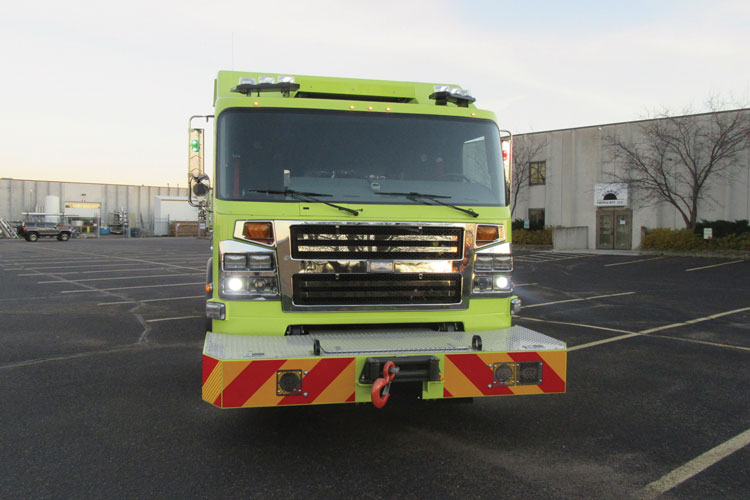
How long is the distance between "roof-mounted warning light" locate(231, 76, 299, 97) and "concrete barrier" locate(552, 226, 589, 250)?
27431 mm

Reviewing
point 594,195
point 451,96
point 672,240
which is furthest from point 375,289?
point 594,195

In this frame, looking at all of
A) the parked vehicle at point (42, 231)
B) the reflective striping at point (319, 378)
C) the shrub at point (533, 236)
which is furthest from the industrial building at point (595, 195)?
the parked vehicle at point (42, 231)

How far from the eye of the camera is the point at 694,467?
3643mm

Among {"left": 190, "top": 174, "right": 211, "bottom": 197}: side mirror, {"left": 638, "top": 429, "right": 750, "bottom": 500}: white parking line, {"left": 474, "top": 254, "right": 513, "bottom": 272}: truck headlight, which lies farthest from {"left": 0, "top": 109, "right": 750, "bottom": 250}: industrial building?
{"left": 190, "top": 174, "right": 211, "bottom": 197}: side mirror

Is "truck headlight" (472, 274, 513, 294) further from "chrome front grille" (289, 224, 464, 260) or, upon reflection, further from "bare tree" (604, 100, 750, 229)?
"bare tree" (604, 100, 750, 229)

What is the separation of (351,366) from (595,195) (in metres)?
28.6

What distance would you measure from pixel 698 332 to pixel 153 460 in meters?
7.77

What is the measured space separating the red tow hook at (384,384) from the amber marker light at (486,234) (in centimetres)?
134

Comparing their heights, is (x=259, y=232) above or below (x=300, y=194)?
below

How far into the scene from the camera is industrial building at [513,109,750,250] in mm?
24953

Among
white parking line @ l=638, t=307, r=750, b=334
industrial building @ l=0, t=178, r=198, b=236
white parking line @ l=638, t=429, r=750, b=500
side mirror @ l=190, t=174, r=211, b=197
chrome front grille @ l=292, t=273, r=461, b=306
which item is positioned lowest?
white parking line @ l=638, t=429, r=750, b=500

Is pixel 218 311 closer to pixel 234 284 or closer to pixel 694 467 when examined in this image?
pixel 234 284

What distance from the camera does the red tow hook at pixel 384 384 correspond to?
11.3 ft

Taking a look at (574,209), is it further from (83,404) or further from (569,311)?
(83,404)
